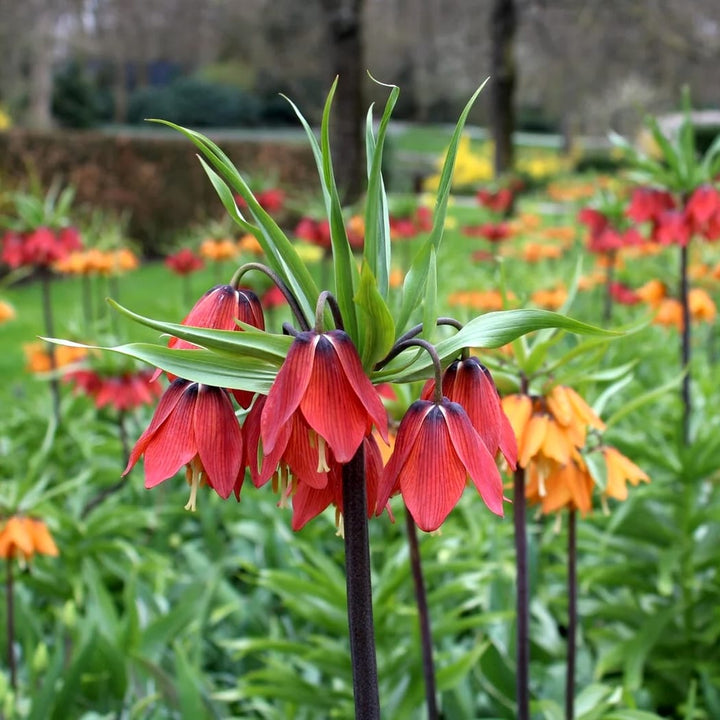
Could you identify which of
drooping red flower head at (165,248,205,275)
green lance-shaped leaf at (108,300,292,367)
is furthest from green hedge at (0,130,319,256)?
green lance-shaped leaf at (108,300,292,367)

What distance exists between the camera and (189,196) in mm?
11688

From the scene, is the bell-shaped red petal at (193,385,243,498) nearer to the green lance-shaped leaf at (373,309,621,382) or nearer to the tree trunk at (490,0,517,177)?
the green lance-shaped leaf at (373,309,621,382)

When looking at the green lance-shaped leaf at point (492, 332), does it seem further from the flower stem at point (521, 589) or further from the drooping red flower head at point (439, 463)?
the flower stem at point (521, 589)

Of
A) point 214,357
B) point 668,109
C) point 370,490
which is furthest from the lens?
point 668,109

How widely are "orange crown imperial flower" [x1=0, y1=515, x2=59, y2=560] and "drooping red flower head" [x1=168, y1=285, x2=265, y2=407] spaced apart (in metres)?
0.99

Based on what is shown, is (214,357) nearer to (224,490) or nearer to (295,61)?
(224,490)

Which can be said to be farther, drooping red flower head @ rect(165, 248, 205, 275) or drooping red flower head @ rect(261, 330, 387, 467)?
drooping red flower head @ rect(165, 248, 205, 275)

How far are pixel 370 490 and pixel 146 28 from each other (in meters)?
24.3

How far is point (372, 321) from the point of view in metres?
0.77

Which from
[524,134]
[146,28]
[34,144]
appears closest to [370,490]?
[34,144]

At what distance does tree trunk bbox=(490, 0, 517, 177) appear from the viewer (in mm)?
11188

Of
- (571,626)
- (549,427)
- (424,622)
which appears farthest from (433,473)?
(571,626)

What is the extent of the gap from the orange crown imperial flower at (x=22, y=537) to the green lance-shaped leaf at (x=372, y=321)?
1124mm

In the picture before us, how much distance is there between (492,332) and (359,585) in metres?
0.27
